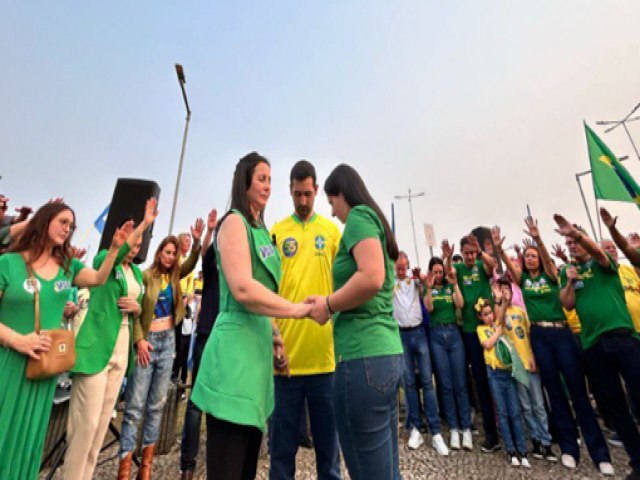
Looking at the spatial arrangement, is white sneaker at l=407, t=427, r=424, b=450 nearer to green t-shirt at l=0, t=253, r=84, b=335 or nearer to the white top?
the white top

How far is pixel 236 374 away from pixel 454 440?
14.7 ft

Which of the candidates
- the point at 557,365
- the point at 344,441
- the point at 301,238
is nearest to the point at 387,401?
the point at 344,441

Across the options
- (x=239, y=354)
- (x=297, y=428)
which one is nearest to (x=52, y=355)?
(x=297, y=428)

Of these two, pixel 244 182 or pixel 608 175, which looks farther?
pixel 608 175

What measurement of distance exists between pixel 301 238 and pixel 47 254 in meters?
2.12

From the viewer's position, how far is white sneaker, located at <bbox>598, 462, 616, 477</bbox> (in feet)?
12.0

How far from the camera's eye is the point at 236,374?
4.29 ft

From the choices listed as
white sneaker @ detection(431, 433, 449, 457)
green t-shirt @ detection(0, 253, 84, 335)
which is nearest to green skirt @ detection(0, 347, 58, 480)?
green t-shirt @ detection(0, 253, 84, 335)

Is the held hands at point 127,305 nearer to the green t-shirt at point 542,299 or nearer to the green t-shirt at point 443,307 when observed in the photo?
the green t-shirt at point 443,307

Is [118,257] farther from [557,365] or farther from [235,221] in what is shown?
[557,365]

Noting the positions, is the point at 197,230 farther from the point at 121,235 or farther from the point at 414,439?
the point at 414,439

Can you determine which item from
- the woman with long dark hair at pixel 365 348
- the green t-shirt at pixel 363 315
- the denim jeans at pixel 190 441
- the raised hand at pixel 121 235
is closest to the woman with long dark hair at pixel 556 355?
the woman with long dark hair at pixel 365 348

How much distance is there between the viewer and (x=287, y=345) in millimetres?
2312

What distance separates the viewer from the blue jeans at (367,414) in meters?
1.45
